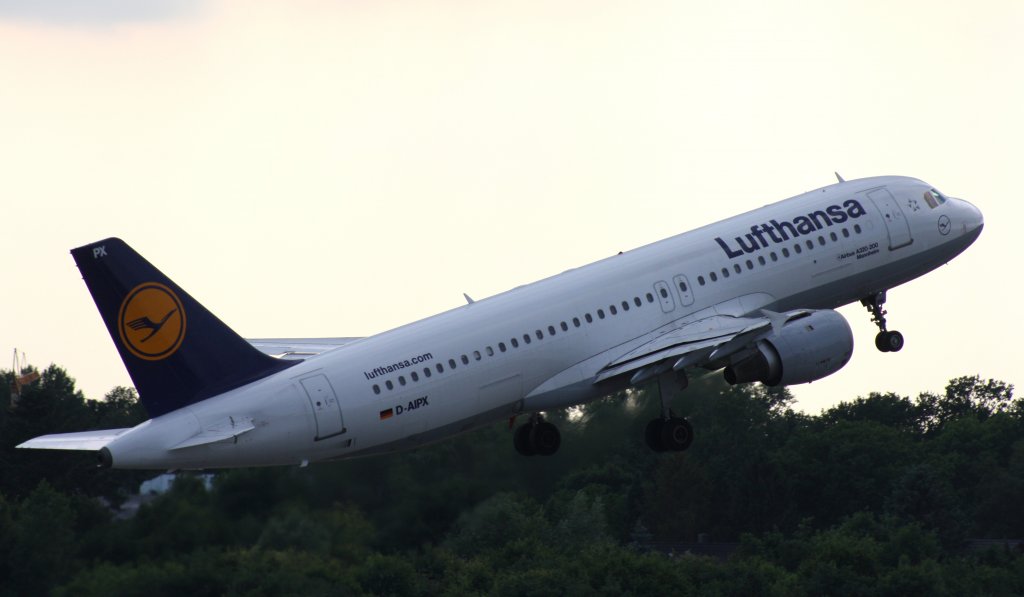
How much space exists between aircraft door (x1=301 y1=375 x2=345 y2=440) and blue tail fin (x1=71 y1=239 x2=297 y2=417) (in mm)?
1398

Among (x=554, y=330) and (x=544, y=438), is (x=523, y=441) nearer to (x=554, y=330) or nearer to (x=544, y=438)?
(x=544, y=438)

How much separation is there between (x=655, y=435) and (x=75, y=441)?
1704 cm

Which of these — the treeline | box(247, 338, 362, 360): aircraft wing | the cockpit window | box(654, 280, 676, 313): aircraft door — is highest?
the cockpit window

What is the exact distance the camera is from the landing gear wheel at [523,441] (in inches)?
2365

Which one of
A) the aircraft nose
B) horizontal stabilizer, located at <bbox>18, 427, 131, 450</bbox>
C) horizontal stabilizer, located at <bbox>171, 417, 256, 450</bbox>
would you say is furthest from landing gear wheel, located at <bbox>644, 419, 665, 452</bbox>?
horizontal stabilizer, located at <bbox>18, 427, 131, 450</bbox>

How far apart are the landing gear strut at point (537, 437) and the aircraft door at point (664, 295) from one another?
563cm

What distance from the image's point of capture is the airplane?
49156 mm

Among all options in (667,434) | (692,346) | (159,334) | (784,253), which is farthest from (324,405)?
(784,253)

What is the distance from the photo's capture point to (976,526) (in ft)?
397

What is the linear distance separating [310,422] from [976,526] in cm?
7904

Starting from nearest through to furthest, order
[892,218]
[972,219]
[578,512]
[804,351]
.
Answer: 1. [804,351]
2. [892,218]
3. [972,219]
4. [578,512]

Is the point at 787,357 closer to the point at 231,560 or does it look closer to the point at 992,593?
the point at 231,560

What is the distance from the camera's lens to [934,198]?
64.2m

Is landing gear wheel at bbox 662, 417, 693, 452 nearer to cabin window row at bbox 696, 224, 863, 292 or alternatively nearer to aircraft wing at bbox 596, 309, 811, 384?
aircraft wing at bbox 596, 309, 811, 384
